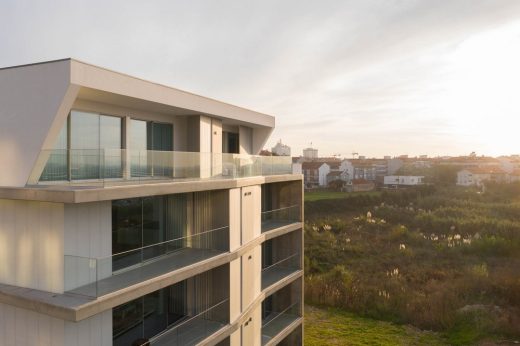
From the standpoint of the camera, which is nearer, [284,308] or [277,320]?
[277,320]

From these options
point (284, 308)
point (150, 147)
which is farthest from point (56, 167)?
point (284, 308)

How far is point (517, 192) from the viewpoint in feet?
208

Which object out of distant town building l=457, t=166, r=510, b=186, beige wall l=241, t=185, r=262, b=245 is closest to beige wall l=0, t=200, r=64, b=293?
beige wall l=241, t=185, r=262, b=245

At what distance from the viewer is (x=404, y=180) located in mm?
88375

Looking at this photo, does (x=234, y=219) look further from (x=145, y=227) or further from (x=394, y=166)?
(x=394, y=166)

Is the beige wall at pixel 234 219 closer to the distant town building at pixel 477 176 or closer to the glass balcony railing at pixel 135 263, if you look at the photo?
the glass balcony railing at pixel 135 263

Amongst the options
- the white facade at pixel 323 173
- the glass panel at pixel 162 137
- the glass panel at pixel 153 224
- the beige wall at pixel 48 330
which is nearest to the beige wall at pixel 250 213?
the glass panel at pixel 153 224

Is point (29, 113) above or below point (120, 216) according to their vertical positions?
above

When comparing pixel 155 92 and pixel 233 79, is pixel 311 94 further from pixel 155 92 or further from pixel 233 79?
pixel 155 92

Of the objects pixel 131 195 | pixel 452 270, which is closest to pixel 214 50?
pixel 131 195

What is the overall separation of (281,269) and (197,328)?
7276 millimetres

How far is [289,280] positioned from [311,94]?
39.7 ft

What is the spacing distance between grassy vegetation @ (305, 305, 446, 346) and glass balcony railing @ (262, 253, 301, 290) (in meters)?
4.83

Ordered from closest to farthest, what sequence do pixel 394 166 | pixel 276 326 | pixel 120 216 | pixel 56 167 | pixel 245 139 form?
pixel 56 167 < pixel 120 216 < pixel 276 326 < pixel 245 139 < pixel 394 166
